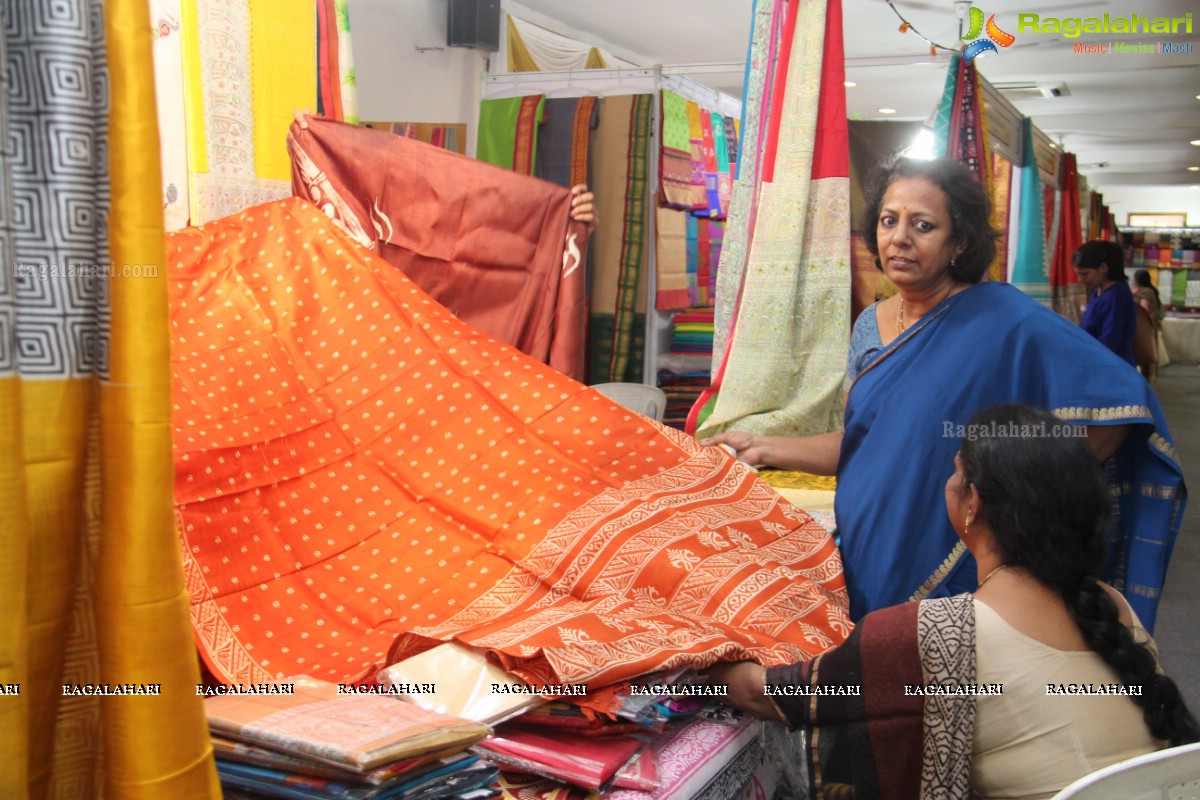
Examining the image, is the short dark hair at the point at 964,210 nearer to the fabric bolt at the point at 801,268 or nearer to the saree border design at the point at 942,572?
the saree border design at the point at 942,572

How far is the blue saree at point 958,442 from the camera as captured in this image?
196 centimetres

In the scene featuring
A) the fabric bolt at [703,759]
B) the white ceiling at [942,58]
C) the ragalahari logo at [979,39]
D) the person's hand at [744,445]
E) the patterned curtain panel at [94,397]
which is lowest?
the fabric bolt at [703,759]

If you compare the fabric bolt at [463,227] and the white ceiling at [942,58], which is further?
the white ceiling at [942,58]

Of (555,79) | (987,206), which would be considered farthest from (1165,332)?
(987,206)

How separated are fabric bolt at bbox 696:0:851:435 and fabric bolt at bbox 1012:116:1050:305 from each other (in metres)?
3.08

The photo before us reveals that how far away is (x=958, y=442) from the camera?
1994 millimetres

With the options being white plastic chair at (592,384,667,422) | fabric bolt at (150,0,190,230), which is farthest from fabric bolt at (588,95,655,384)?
fabric bolt at (150,0,190,230)

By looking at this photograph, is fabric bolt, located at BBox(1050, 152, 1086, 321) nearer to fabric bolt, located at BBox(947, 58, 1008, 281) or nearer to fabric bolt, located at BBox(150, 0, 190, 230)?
fabric bolt, located at BBox(947, 58, 1008, 281)

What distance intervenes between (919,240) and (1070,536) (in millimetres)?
880

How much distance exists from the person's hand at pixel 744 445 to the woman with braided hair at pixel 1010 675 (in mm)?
920

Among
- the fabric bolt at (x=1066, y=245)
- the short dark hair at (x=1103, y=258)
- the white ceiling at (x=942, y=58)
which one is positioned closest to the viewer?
the short dark hair at (x=1103, y=258)

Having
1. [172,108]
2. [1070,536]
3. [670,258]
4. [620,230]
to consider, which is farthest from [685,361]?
[1070,536]

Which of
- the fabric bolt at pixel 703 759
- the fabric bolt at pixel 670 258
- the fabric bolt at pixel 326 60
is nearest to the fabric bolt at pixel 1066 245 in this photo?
the fabric bolt at pixel 670 258

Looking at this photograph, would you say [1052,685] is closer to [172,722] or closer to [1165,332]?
[172,722]
